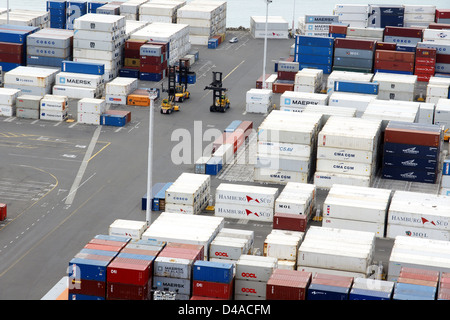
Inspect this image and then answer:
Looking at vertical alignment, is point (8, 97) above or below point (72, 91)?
above

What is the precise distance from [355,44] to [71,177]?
58.2m

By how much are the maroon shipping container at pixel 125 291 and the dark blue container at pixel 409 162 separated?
139 ft

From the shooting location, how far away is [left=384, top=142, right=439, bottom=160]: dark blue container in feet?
357

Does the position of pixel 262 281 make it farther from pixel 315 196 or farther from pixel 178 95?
pixel 178 95

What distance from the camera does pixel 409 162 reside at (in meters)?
110

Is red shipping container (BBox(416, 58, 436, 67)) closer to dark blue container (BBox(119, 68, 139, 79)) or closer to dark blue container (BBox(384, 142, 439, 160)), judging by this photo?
dark blue container (BBox(119, 68, 139, 79))

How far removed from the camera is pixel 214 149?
383ft

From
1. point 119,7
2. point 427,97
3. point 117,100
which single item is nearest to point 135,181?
point 117,100

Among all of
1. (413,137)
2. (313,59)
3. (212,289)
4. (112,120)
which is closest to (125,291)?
(212,289)

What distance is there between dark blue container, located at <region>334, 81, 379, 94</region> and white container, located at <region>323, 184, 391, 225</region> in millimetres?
37495

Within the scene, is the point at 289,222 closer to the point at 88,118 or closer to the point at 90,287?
the point at 90,287

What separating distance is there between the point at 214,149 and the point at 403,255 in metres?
37.3

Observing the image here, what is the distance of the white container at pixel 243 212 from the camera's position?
99188 mm
